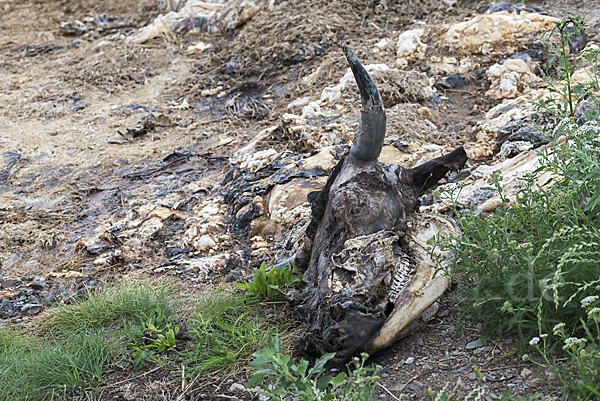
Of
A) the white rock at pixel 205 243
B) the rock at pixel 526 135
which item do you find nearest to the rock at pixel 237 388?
the white rock at pixel 205 243

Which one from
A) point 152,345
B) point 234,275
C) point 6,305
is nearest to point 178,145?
point 6,305

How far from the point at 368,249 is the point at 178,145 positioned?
405cm

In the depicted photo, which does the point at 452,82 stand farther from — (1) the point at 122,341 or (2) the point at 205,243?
(1) the point at 122,341

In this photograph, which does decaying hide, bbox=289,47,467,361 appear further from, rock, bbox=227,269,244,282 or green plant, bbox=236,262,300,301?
rock, bbox=227,269,244,282

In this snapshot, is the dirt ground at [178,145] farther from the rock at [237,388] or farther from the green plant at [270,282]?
the green plant at [270,282]

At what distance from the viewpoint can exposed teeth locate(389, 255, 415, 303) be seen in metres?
2.16

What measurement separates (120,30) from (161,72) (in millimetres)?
2908

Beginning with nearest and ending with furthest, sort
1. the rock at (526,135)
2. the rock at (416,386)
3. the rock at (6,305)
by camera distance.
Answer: the rock at (416,386) → the rock at (6,305) → the rock at (526,135)

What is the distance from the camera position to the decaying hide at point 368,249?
2041 millimetres

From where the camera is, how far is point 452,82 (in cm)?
545

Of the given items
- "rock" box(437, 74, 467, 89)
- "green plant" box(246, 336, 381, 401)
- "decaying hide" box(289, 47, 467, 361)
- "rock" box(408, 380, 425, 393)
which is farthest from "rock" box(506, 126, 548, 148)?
"green plant" box(246, 336, 381, 401)

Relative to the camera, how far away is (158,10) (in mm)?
10711

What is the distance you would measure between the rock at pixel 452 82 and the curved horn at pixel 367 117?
341 centimetres

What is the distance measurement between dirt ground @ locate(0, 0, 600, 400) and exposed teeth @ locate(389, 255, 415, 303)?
0.24 meters
